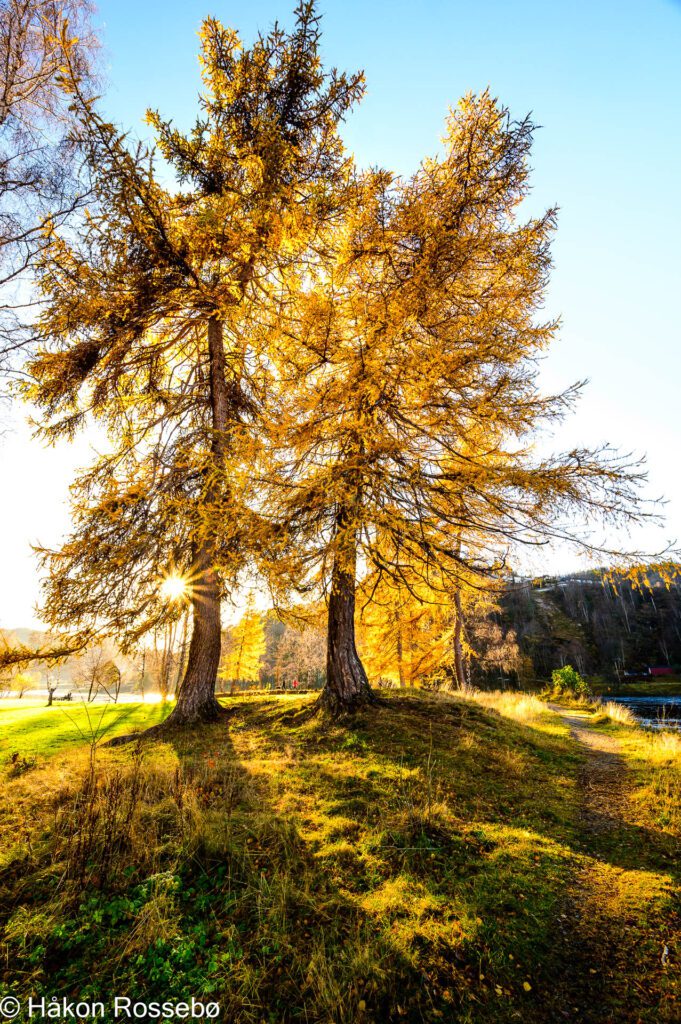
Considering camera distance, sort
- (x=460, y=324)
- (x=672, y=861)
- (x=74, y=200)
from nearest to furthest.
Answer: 1. (x=672, y=861)
2. (x=460, y=324)
3. (x=74, y=200)

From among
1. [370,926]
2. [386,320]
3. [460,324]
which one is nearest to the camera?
[370,926]

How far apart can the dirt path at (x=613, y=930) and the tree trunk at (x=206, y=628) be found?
22.2 feet

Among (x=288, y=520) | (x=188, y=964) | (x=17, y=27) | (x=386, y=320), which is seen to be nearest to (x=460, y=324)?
(x=386, y=320)

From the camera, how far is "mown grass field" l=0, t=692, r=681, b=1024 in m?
2.14

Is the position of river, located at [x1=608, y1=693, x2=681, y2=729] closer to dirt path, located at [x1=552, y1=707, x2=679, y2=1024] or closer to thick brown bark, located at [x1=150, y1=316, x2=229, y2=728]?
dirt path, located at [x1=552, y1=707, x2=679, y2=1024]

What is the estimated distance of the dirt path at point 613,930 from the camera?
2070 mm

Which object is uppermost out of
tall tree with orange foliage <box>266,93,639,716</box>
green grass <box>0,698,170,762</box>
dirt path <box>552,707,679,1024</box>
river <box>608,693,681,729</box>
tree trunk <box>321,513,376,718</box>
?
tall tree with orange foliage <box>266,93,639,716</box>

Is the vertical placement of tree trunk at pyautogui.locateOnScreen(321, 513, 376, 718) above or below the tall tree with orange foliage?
below

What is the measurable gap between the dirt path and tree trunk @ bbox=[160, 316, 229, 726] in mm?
6770

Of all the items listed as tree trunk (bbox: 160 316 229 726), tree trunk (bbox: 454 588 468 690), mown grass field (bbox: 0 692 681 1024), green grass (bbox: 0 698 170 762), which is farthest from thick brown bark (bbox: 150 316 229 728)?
tree trunk (bbox: 454 588 468 690)

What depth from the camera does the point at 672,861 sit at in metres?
3.44

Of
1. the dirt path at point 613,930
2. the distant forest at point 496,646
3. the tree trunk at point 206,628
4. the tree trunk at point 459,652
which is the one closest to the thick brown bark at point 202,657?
the tree trunk at point 206,628

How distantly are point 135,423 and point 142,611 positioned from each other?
3.97 meters

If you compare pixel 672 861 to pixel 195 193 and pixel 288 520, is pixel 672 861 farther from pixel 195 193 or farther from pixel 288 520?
pixel 195 193
